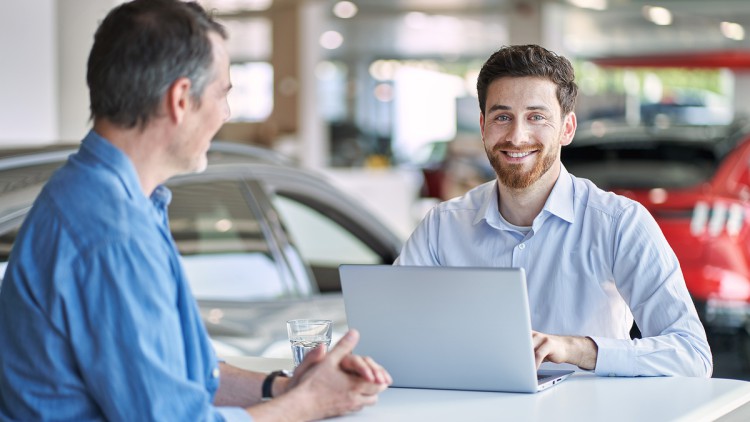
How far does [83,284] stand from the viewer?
1855mm

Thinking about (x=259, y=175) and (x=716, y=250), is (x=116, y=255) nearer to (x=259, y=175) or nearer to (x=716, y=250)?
(x=259, y=175)

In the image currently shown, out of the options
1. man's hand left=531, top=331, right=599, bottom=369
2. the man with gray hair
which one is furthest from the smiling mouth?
the man with gray hair

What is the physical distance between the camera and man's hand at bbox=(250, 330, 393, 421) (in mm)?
2176

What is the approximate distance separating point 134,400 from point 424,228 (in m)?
1.44

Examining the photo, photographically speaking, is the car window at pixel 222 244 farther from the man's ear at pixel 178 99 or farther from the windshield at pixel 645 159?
the windshield at pixel 645 159

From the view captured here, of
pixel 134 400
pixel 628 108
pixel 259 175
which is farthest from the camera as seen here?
pixel 628 108

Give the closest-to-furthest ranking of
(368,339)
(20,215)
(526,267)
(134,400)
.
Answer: (134,400) < (368,339) < (526,267) < (20,215)

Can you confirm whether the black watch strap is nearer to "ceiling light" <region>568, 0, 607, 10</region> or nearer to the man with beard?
the man with beard

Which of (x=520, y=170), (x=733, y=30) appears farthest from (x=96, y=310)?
(x=733, y=30)

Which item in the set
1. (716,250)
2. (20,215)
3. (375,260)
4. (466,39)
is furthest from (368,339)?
(466,39)

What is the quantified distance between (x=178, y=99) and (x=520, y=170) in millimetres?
1202

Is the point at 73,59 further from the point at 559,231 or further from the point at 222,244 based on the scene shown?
the point at 559,231

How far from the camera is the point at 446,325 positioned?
2482 mm

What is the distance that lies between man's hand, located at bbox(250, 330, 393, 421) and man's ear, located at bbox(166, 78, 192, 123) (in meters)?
0.50
